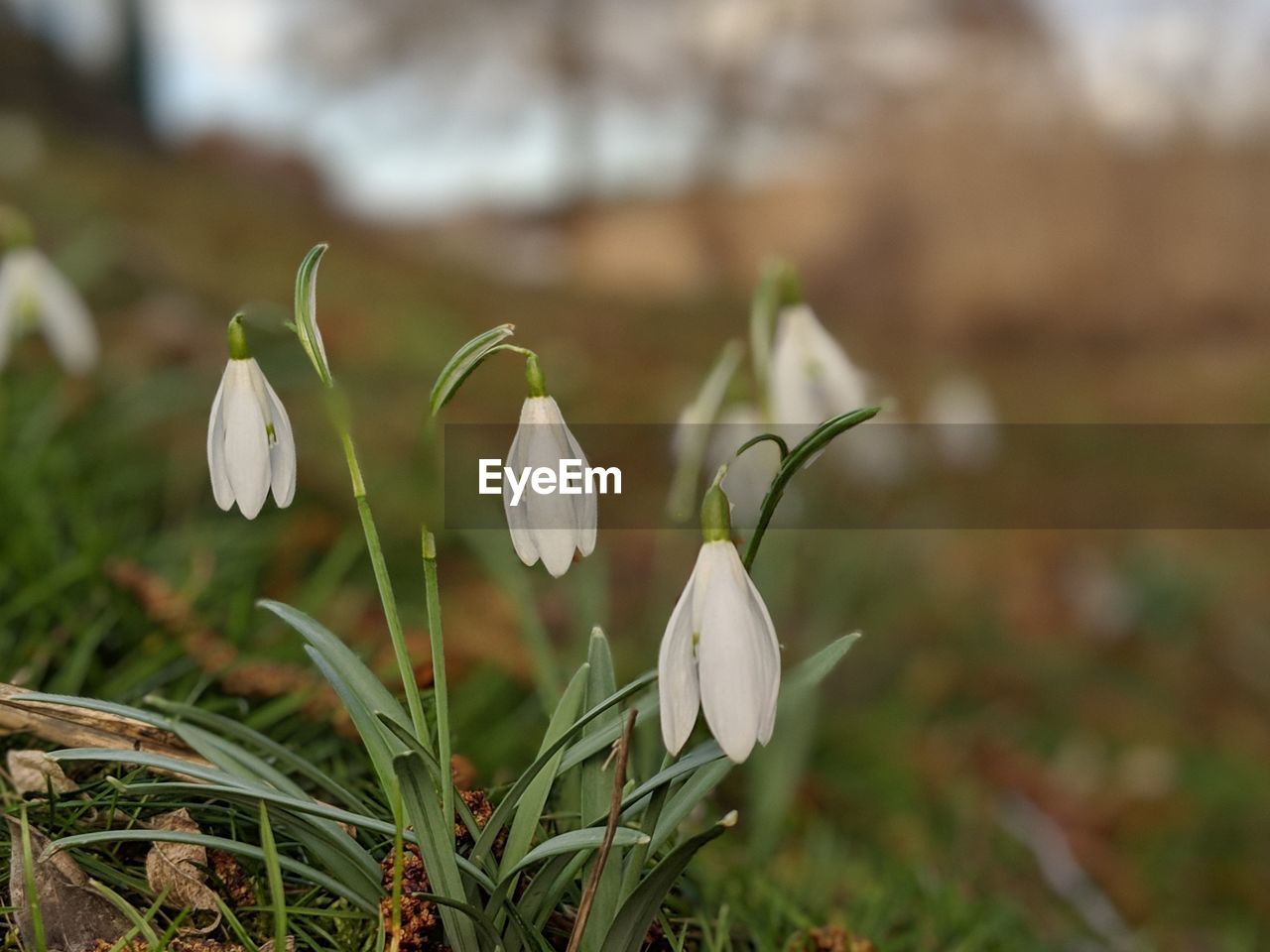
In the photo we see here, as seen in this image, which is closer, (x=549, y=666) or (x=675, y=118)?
(x=549, y=666)

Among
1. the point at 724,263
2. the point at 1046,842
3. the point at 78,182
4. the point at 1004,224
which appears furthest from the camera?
the point at 724,263

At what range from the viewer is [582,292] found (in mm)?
9172

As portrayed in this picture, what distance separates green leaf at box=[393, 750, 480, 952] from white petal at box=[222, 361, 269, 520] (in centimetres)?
17

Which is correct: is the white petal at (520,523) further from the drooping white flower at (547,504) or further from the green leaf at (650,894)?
the green leaf at (650,894)

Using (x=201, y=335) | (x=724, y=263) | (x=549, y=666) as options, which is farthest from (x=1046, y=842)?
(x=724, y=263)

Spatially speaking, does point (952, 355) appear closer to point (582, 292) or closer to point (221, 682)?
point (582, 292)

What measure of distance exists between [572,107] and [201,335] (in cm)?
902

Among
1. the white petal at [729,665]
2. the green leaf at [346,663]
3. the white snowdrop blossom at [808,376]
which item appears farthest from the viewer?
the white snowdrop blossom at [808,376]

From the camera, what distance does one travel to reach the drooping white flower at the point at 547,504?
1.99 feet

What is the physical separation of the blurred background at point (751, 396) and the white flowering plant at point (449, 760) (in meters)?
0.10

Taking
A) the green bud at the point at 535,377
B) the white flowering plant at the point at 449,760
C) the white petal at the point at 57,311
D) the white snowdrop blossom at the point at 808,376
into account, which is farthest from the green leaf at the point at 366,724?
the white petal at the point at 57,311

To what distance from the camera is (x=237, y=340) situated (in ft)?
2.12

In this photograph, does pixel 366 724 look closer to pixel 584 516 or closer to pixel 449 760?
pixel 449 760

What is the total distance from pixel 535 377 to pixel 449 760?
259 mm
